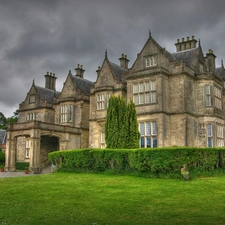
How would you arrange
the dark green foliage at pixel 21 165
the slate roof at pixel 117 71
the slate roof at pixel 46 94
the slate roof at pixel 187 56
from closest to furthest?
the slate roof at pixel 187 56, the slate roof at pixel 117 71, the dark green foliage at pixel 21 165, the slate roof at pixel 46 94

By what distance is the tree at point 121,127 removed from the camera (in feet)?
80.5

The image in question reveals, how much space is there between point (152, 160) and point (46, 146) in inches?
943

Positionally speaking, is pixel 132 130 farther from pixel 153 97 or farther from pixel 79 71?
pixel 79 71

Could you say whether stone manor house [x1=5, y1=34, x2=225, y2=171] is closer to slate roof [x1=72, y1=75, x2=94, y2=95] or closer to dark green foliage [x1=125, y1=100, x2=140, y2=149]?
slate roof [x1=72, y1=75, x2=94, y2=95]

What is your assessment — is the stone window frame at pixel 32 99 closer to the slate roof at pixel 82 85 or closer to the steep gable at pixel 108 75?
the slate roof at pixel 82 85

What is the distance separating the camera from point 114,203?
1158 centimetres

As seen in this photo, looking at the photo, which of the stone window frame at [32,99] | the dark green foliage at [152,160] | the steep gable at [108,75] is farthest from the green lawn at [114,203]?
the stone window frame at [32,99]

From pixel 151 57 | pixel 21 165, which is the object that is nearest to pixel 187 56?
pixel 151 57

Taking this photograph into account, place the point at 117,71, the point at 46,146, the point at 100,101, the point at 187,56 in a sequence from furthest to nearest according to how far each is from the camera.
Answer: the point at 46,146
the point at 117,71
the point at 100,101
the point at 187,56

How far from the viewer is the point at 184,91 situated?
95.3 feet

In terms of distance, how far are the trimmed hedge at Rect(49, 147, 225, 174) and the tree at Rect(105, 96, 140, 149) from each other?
120 inches

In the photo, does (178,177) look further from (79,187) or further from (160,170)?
(79,187)

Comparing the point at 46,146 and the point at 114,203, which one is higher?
the point at 46,146

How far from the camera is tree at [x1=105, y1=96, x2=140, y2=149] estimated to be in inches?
966
